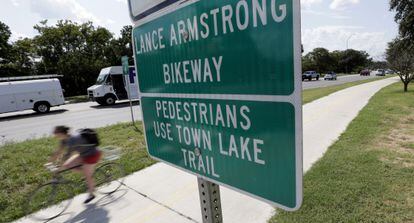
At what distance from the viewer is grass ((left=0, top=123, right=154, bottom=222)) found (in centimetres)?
420

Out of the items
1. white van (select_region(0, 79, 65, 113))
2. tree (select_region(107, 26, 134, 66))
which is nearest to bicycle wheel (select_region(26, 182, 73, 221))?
white van (select_region(0, 79, 65, 113))

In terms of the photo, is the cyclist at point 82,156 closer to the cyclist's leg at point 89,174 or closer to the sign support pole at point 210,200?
the cyclist's leg at point 89,174

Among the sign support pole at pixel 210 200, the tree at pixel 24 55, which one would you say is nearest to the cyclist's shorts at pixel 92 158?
the sign support pole at pixel 210 200

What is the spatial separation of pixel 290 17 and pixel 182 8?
1.72 feet

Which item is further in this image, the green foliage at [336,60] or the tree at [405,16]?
the green foliage at [336,60]

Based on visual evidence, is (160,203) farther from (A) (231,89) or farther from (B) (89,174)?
(A) (231,89)

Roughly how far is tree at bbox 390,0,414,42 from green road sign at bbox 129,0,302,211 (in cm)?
3127

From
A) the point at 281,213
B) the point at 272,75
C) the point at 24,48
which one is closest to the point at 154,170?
the point at 281,213

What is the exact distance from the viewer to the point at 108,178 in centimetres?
475

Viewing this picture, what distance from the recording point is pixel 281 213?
3244mm

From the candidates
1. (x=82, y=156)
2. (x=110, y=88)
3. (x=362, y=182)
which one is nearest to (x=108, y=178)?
(x=82, y=156)

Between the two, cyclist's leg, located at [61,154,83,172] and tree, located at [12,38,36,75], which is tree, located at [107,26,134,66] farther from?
cyclist's leg, located at [61,154,83,172]

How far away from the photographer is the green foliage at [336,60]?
7821cm

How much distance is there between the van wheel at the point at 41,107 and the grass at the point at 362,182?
17.0 metres
